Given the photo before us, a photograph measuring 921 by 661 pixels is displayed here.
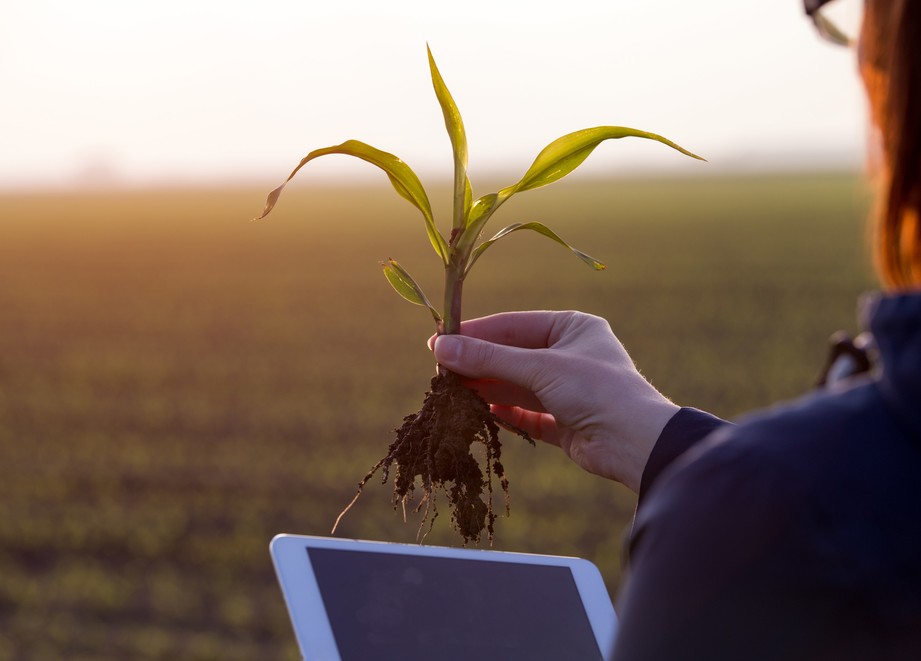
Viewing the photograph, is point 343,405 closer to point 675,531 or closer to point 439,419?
point 439,419

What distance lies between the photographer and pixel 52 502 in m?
7.73

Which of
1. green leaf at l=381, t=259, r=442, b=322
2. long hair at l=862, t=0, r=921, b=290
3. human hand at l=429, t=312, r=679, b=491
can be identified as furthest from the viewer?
green leaf at l=381, t=259, r=442, b=322

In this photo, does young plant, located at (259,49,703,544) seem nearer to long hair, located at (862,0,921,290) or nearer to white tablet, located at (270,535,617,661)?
white tablet, located at (270,535,617,661)

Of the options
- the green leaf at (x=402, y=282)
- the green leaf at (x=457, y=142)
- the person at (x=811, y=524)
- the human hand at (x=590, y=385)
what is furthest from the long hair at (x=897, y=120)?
the green leaf at (x=402, y=282)

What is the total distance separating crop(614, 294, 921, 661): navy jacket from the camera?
28.4 inches

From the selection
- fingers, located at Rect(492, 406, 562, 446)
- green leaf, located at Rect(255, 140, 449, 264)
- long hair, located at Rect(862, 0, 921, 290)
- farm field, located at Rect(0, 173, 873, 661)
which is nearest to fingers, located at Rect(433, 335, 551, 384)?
green leaf, located at Rect(255, 140, 449, 264)

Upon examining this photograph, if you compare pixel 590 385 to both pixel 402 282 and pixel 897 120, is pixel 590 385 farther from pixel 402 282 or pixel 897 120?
pixel 897 120

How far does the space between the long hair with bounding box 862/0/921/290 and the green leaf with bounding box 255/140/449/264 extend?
926 mm

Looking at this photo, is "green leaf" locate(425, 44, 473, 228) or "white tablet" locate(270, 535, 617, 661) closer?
"white tablet" locate(270, 535, 617, 661)

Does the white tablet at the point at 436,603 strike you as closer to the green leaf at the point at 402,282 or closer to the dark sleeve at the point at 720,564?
the green leaf at the point at 402,282

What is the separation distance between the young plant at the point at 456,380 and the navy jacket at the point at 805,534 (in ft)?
3.46

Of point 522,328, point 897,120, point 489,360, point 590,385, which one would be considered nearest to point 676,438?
point 590,385

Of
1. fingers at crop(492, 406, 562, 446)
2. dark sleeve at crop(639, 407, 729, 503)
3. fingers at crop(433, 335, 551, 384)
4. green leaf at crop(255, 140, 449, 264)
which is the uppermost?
green leaf at crop(255, 140, 449, 264)

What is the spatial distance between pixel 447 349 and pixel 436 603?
51 centimetres
